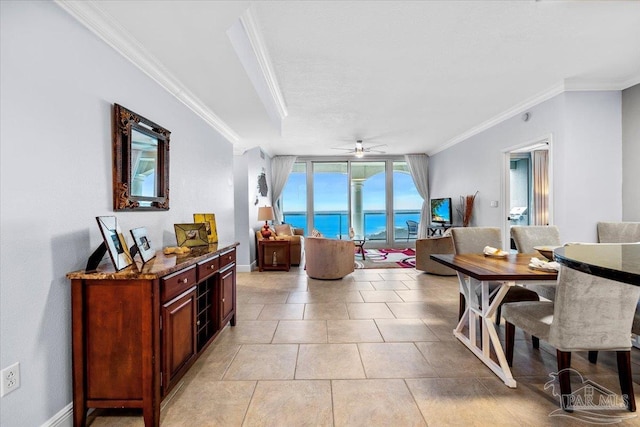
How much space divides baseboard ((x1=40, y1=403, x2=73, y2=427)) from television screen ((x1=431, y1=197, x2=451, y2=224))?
6965 millimetres

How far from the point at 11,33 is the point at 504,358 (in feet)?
Answer: 11.2

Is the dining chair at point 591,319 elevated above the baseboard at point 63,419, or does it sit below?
above

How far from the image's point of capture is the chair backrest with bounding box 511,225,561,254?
322 cm

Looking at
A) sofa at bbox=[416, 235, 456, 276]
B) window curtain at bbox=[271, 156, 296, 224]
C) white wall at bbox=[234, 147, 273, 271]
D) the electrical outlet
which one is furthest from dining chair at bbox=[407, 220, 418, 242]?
the electrical outlet

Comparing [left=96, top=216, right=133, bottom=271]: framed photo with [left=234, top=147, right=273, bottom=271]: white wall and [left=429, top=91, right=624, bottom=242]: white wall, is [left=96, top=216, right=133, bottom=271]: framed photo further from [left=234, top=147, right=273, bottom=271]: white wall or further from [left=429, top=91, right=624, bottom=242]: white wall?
[left=429, top=91, right=624, bottom=242]: white wall

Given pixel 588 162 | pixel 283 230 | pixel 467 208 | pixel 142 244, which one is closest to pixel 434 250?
pixel 467 208

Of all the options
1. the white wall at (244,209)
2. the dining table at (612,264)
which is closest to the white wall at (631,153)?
the dining table at (612,264)

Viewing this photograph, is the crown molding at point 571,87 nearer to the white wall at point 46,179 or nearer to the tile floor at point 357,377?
the tile floor at point 357,377

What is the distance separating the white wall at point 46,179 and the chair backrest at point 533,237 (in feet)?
12.3

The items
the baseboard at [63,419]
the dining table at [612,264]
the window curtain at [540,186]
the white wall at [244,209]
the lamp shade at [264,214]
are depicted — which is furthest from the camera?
the window curtain at [540,186]

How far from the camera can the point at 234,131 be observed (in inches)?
185

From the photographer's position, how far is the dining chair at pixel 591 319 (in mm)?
1726

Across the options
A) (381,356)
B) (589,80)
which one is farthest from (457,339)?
(589,80)

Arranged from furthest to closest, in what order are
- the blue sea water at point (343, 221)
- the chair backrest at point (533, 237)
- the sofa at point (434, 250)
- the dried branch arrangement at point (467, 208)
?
the blue sea water at point (343, 221) → the dried branch arrangement at point (467, 208) → the sofa at point (434, 250) → the chair backrest at point (533, 237)
